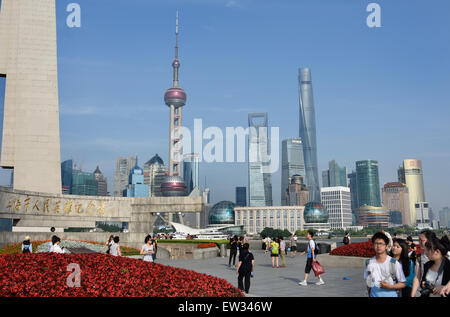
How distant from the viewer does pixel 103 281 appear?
8477mm

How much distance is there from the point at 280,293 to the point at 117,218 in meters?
31.0

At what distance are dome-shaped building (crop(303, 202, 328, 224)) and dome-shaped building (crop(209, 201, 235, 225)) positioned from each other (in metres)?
47.4

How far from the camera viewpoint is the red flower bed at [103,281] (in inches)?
311

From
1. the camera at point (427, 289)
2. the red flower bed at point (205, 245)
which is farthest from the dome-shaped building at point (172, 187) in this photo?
the camera at point (427, 289)

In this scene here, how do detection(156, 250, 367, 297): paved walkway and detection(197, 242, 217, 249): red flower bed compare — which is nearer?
detection(156, 250, 367, 297): paved walkway

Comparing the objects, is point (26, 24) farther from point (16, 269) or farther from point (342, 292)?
point (342, 292)

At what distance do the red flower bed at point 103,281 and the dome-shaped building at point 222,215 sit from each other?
137 m

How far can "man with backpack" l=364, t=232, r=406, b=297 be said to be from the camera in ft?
19.2

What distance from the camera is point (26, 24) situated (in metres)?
36.6

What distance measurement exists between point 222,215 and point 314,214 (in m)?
53.2

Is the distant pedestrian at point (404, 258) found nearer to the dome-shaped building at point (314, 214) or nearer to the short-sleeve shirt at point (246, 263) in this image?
the short-sleeve shirt at point (246, 263)

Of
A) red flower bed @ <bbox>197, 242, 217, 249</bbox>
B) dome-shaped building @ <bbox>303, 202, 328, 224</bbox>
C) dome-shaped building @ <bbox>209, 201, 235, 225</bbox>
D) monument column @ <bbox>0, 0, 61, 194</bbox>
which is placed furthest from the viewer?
dome-shaped building @ <bbox>303, 202, 328, 224</bbox>

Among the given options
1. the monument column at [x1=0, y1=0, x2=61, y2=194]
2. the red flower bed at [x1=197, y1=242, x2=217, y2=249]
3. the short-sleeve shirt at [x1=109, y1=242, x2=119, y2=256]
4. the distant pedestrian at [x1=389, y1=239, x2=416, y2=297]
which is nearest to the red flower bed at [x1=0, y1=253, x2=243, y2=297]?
the distant pedestrian at [x1=389, y1=239, x2=416, y2=297]

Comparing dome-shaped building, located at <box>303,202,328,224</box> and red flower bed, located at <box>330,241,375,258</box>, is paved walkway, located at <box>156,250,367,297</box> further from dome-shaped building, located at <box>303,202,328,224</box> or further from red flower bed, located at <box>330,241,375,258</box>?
dome-shaped building, located at <box>303,202,328,224</box>
